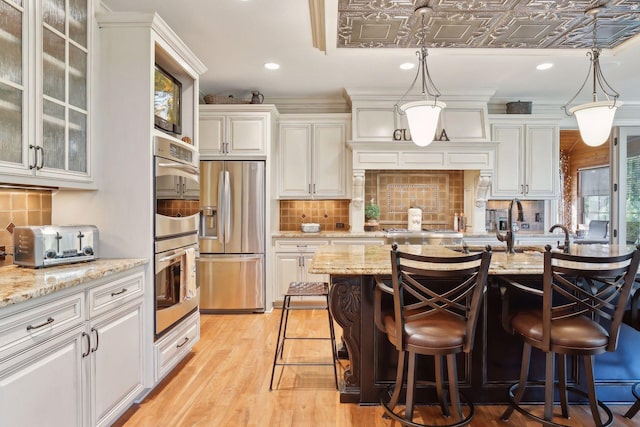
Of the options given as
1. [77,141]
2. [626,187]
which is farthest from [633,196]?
[77,141]

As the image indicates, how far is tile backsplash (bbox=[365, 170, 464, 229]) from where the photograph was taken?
16.4 feet

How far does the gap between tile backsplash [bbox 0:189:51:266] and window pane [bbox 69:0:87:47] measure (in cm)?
94

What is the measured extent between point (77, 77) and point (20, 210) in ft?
2.76

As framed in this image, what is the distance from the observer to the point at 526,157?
471 centimetres

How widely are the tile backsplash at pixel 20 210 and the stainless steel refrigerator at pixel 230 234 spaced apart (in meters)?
1.94

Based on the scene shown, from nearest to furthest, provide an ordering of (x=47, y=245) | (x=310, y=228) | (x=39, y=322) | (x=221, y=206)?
(x=39, y=322), (x=47, y=245), (x=221, y=206), (x=310, y=228)

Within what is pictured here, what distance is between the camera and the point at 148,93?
7.53 feet

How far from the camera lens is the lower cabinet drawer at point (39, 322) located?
4.29 feet

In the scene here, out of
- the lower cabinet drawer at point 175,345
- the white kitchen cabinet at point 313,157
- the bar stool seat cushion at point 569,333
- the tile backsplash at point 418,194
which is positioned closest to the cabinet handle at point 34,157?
the lower cabinet drawer at point 175,345

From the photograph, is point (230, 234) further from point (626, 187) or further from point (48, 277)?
point (626, 187)

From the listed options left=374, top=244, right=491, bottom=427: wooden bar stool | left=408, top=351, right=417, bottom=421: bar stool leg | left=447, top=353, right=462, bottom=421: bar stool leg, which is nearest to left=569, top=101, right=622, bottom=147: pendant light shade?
left=374, top=244, right=491, bottom=427: wooden bar stool

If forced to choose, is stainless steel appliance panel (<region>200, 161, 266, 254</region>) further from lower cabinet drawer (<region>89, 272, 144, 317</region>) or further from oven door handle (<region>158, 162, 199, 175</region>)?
lower cabinet drawer (<region>89, 272, 144, 317</region>)

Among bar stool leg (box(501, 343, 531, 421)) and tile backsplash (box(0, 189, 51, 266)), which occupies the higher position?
tile backsplash (box(0, 189, 51, 266))

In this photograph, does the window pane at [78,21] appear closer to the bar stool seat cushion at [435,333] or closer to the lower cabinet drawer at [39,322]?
the lower cabinet drawer at [39,322]
